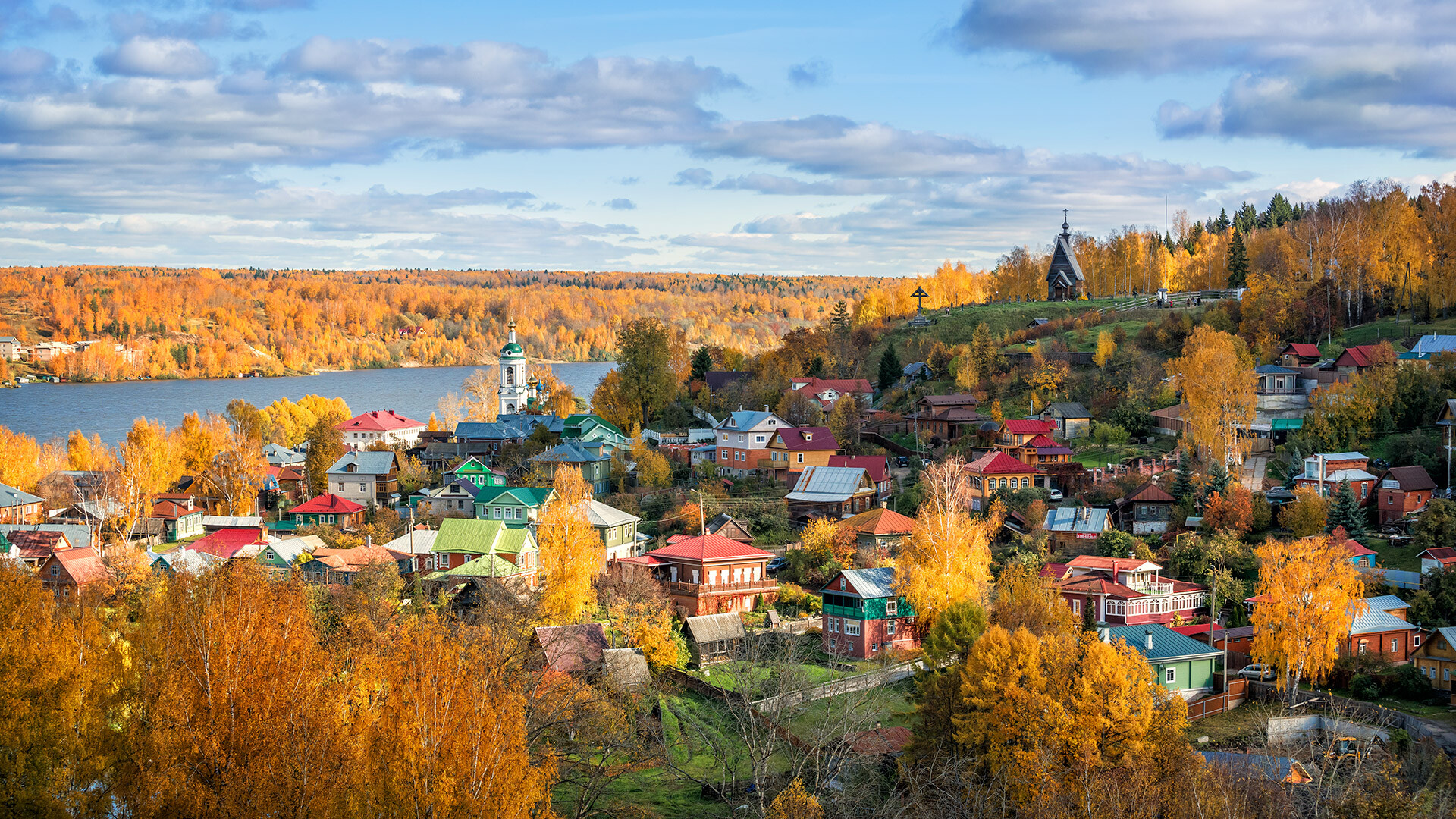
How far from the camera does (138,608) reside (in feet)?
113

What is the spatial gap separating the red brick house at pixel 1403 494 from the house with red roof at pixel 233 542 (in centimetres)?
3844

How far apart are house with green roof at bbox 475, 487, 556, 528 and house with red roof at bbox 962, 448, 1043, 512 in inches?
653

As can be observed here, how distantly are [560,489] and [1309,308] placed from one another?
37620 millimetres

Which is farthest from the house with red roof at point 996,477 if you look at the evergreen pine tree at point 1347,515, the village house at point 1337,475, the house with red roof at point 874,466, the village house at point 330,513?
the village house at point 330,513

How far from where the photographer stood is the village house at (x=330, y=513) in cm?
5244

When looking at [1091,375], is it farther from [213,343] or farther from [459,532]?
[213,343]

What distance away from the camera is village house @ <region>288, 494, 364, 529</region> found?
172 feet

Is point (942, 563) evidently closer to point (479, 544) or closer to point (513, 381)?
point (479, 544)

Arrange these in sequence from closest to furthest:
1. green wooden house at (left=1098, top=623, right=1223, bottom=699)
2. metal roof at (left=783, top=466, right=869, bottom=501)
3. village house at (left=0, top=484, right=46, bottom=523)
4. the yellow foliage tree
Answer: the yellow foliage tree → green wooden house at (left=1098, top=623, right=1223, bottom=699) → metal roof at (left=783, top=466, right=869, bottom=501) → village house at (left=0, top=484, right=46, bottom=523)

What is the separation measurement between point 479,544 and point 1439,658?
2959 cm

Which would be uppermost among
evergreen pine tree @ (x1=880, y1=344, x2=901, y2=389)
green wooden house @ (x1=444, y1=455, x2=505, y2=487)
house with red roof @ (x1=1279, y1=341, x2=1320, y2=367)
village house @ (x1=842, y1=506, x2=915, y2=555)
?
house with red roof @ (x1=1279, y1=341, x2=1320, y2=367)

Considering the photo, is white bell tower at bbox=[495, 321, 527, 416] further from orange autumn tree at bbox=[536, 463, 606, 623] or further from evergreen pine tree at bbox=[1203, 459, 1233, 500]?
evergreen pine tree at bbox=[1203, 459, 1233, 500]

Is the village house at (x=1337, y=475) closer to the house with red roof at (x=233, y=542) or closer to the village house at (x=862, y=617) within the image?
the village house at (x=862, y=617)

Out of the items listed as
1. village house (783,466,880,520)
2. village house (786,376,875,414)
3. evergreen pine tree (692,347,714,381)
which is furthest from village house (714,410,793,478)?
evergreen pine tree (692,347,714,381)
